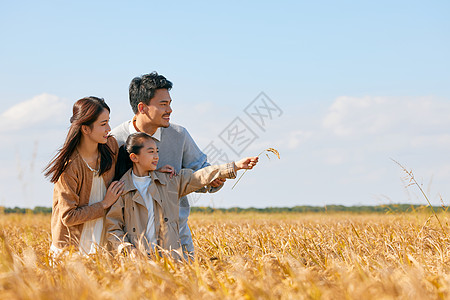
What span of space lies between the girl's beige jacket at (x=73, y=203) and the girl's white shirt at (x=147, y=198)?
0.25 metres

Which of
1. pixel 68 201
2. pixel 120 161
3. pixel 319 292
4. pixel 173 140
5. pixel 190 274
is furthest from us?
pixel 173 140

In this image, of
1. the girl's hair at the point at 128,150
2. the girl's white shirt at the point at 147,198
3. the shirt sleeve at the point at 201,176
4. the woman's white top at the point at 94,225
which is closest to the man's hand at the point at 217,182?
the shirt sleeve at the point at 201,176

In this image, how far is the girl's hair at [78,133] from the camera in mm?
4543

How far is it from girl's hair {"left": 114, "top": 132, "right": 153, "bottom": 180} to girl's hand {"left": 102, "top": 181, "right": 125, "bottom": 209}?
0.20 m

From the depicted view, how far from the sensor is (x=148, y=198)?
15.7 feet

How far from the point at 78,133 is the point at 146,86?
916 millimetres

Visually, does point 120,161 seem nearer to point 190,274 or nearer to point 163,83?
point 163,83

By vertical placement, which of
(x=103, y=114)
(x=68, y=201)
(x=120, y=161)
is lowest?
(x=68, y=201)

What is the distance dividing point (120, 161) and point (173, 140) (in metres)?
0.78

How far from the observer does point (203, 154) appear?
5734mm

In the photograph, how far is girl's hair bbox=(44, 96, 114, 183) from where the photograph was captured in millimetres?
4543

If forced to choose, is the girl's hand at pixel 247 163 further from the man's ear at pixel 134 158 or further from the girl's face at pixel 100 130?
the girl's face at pixel 100 130

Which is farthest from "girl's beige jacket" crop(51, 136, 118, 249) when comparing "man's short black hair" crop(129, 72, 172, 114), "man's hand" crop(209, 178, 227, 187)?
"man's hand" crop(209, 178, 227, 187)

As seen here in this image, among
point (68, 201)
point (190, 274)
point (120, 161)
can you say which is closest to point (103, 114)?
point (120, 161)
